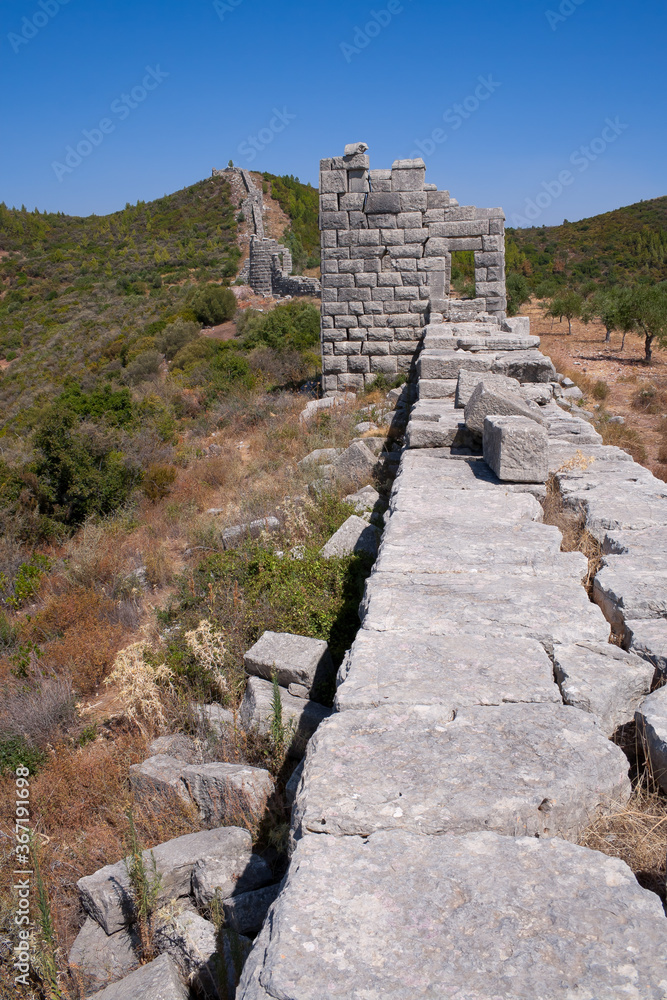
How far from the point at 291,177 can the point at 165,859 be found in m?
50.7

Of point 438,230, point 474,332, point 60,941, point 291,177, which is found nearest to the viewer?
point 60,941

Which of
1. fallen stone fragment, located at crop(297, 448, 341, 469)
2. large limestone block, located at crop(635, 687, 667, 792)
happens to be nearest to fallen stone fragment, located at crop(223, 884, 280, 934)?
large limestone block, located at crop(635, 687, 667, 792)

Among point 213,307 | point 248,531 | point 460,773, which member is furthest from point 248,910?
point 213,307

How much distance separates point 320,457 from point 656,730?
5.59 meters

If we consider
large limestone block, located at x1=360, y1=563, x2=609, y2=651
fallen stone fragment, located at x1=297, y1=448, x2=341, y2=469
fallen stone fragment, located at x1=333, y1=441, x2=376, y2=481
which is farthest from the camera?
fallen stone fragment, located at x1=297, y1=448, x2=341, y2=469

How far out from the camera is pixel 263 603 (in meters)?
4.39

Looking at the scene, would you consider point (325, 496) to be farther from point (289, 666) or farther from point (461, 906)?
point (461, 906)

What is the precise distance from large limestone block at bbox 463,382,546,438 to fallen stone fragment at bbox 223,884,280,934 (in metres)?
3.56

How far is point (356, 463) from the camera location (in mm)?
6824

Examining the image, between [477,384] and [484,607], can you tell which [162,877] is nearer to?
[484,607]

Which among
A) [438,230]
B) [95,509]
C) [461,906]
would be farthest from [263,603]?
[438,230]

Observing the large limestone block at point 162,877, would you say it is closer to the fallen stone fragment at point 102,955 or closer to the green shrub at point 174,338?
the fallen stone fragment at point 102,955

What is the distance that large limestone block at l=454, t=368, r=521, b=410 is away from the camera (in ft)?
17.2

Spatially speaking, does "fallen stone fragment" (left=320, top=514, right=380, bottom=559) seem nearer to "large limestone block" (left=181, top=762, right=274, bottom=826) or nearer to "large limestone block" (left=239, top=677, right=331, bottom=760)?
"large limestone block" (left=239, top=677, right=331, bottom=760)
